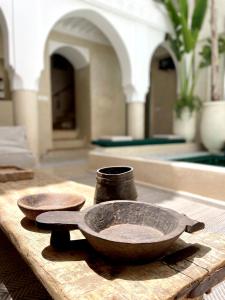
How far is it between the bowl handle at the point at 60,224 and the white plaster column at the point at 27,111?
185 inches

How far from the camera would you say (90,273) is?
84 cm

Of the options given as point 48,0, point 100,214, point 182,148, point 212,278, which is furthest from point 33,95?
point 212,278

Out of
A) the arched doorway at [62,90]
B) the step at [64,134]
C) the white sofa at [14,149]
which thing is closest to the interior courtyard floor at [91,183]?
the white sofa at [14,149]

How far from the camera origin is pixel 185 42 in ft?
23.1

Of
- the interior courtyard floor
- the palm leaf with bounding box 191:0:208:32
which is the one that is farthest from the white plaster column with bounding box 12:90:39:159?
the palm leaf with bounding box 191:0:208:32

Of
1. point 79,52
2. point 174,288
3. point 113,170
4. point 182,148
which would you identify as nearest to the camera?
point 174,288

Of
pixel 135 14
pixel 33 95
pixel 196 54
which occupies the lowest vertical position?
pixel 33 95

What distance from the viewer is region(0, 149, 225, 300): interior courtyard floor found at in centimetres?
143

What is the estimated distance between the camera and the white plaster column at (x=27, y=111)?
17.6ft

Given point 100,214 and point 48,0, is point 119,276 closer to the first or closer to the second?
point 100,214

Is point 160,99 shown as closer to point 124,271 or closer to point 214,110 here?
point 214,110

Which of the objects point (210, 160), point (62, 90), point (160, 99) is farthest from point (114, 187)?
point (62, 90)

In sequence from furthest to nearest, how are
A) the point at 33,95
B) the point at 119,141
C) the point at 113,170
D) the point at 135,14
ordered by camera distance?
the point at 135,14 < the point at 119,141 < the point at 33,95 < the point at 113,170

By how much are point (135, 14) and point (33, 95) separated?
3.70 metres
